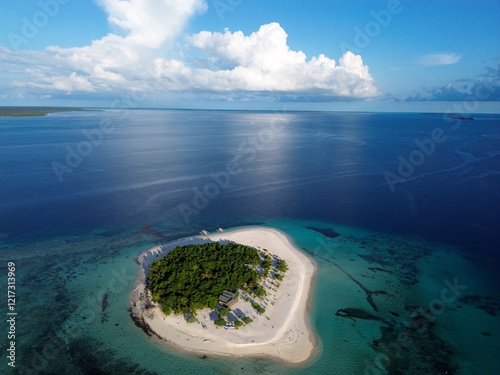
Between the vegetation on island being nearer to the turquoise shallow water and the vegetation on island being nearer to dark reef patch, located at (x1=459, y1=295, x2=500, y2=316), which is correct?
the turquoise shallow water

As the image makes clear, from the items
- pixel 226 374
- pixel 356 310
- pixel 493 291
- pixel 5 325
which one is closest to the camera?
pixel 226 374

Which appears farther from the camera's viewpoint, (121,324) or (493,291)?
(493,291)

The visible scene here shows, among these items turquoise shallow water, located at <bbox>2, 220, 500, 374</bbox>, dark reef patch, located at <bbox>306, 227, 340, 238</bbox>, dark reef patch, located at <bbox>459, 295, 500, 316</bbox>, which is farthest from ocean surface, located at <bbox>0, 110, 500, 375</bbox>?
dark reef patch, located at <bbox>306, 227, 340, 238</bbox>

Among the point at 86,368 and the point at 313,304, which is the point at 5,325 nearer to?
the point at 86,368

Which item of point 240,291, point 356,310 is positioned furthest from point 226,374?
point 356,310

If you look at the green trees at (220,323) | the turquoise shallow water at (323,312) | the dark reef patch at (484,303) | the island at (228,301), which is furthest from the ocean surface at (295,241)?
the green trees at (220,323)

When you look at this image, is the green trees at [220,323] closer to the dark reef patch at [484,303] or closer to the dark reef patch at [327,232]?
the dark reef patch at [327,232]

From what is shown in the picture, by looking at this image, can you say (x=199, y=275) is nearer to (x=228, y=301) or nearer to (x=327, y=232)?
(x=228, y=301)
